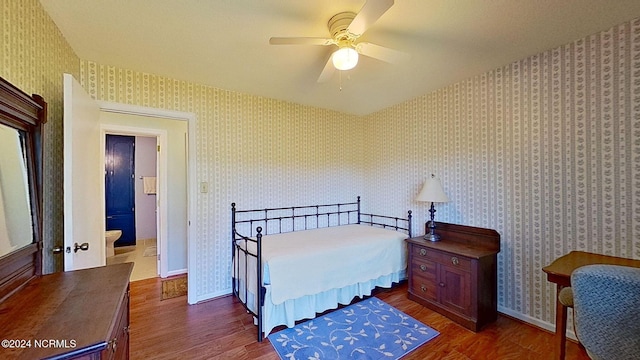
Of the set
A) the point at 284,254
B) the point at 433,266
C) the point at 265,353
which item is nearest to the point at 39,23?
the point at 284,254

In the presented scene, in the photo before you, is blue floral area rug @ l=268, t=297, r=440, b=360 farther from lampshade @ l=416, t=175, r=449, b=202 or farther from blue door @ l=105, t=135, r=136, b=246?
blue door @ l=105, t=135, r=136, b=246

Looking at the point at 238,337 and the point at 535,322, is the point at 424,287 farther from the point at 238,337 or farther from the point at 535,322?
the point at 238,337

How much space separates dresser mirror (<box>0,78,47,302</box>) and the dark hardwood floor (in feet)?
3.76

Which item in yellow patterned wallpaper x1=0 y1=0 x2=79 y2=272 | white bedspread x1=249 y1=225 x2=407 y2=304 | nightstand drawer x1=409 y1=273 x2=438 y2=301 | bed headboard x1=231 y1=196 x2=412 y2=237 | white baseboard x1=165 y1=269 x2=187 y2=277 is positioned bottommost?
white baseboard x1=165 y1=269 x2=187 y2=277

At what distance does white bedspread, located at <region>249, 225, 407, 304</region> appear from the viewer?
2.18 m

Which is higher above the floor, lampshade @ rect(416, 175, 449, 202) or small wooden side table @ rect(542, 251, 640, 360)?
lampshade @ rect(416, 175, 449, 202)

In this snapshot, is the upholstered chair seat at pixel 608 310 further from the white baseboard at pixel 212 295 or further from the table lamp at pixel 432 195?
the white baseboard at pixel 212 295

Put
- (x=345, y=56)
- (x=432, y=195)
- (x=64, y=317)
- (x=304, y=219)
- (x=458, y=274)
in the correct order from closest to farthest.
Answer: (x=64, y=317)
(x=345, y=56)
(x=458, y=274)
(x=432, y=195)
(x=304, y=219)

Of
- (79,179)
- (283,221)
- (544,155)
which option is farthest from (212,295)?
(544,155)

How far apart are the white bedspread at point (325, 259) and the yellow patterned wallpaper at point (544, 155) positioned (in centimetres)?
79

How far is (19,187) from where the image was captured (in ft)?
4.07

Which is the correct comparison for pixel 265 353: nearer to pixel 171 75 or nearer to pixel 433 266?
pixel 433 266

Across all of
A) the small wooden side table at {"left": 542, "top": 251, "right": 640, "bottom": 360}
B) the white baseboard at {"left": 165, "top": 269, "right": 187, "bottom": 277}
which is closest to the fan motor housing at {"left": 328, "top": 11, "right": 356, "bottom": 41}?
the small wooden side table at {"left": 542, "top": 251, "right": 640, "bottom": 360}

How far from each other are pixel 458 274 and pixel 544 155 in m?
1.27
